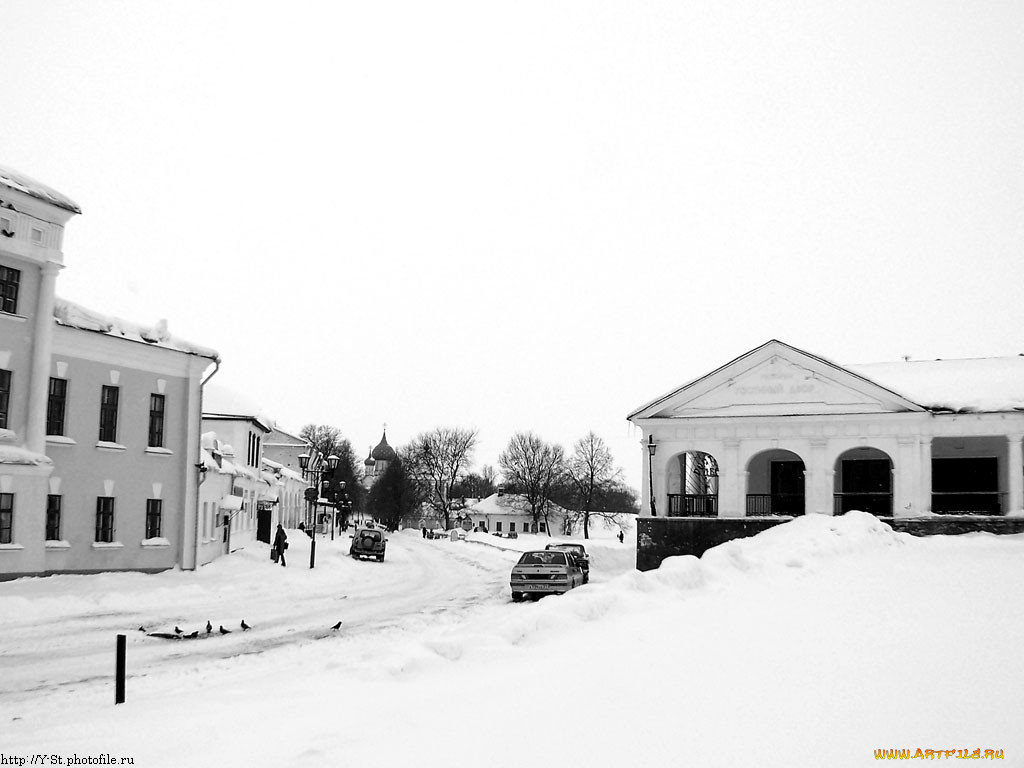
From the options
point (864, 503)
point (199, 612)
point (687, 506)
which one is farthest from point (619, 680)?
point (864, 503)

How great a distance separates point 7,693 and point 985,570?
47.9 feet

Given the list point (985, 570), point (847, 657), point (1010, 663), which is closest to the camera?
point (1010, 663)

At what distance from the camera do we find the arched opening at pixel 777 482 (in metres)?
33.5

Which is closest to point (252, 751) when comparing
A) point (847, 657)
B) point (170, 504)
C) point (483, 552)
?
point (847, 657)

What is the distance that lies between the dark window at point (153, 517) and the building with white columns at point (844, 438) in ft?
51.0

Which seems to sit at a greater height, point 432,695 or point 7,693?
point 432,695

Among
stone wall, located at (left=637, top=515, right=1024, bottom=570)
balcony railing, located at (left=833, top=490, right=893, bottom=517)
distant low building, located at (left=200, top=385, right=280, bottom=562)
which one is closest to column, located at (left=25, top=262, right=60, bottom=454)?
distant low building, located at (left=200, top=385, right=280, bottom=562)

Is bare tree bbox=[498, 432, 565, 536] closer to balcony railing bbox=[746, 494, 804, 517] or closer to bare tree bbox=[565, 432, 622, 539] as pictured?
bare tree bbox=[565, 432, 622, 539]

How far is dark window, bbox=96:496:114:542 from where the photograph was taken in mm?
26891

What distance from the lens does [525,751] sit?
6809mm

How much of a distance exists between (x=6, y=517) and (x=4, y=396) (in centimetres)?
308

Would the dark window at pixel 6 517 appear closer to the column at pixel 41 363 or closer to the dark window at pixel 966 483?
the column at pixel 41 363

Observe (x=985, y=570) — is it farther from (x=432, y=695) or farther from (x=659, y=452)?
(x=659, y=452)

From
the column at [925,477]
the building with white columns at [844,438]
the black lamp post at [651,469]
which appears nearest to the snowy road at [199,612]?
the black lamp post at [651,469]
